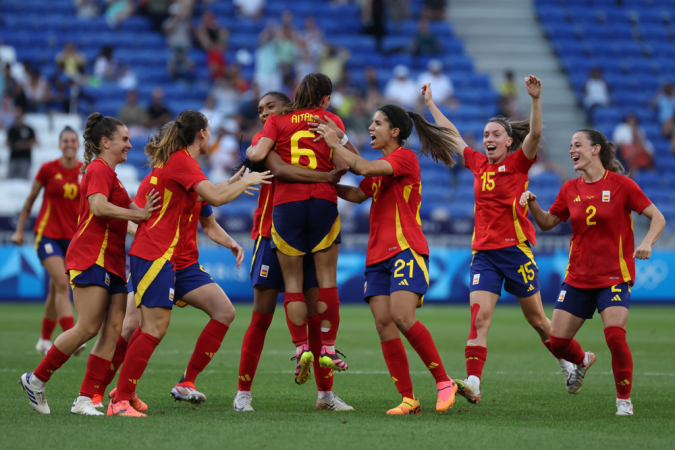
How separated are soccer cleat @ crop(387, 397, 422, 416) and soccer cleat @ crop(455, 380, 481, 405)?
0.33 meters

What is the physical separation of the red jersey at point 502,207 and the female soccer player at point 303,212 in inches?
58.6

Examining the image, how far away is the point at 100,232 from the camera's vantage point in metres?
5.92

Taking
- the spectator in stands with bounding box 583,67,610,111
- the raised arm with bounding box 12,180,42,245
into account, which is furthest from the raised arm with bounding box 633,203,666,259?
the spectator in stands with bounding box 583,67,610,111

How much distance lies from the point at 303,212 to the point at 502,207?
1.89 meters

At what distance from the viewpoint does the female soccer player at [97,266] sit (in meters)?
5.77

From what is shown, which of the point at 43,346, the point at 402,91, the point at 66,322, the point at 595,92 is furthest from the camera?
the point at 595,92

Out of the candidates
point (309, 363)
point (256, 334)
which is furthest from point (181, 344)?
point (309, 363)

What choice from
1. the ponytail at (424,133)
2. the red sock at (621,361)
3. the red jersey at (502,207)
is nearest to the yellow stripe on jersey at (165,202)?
the ponytail at (424,133)

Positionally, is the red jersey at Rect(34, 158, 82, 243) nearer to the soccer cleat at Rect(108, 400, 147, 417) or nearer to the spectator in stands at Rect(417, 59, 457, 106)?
the soccer cleat at Rect(108, 400, 147, 417)

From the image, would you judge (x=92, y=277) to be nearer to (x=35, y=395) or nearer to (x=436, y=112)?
(x=35, y=395)

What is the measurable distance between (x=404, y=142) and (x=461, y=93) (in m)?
16.3

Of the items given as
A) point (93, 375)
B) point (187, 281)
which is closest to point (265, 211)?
point (187, 281)

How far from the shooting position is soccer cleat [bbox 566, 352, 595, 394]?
22.6 ft

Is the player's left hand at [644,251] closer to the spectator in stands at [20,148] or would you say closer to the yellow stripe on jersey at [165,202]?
the yellow stripe on jersey at [165,202]
